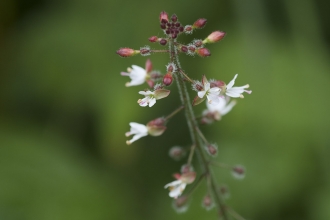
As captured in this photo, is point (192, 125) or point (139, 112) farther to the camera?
point (139, 112)

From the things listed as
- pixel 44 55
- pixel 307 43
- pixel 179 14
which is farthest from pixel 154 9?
pixel 307 43

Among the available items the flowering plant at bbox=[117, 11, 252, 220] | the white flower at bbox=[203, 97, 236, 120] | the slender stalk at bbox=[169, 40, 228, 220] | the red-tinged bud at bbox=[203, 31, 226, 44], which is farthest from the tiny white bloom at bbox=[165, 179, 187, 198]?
the red-tinged bud at bbox=[203, 31, 226, 44]

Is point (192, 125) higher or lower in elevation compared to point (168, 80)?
lower

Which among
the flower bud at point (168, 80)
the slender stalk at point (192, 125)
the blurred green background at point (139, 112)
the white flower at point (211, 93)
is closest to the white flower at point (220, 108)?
the slender stalk at point (192, 125)

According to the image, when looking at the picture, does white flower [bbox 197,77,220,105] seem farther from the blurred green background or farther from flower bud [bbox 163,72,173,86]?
the blurred green background

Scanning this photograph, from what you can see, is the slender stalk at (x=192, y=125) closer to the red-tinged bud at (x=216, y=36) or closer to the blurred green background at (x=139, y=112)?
the red-tinged bud at (x=216, y=36)

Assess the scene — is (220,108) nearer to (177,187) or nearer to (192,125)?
(192,125)

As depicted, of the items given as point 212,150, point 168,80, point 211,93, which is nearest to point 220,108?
point 212,150
